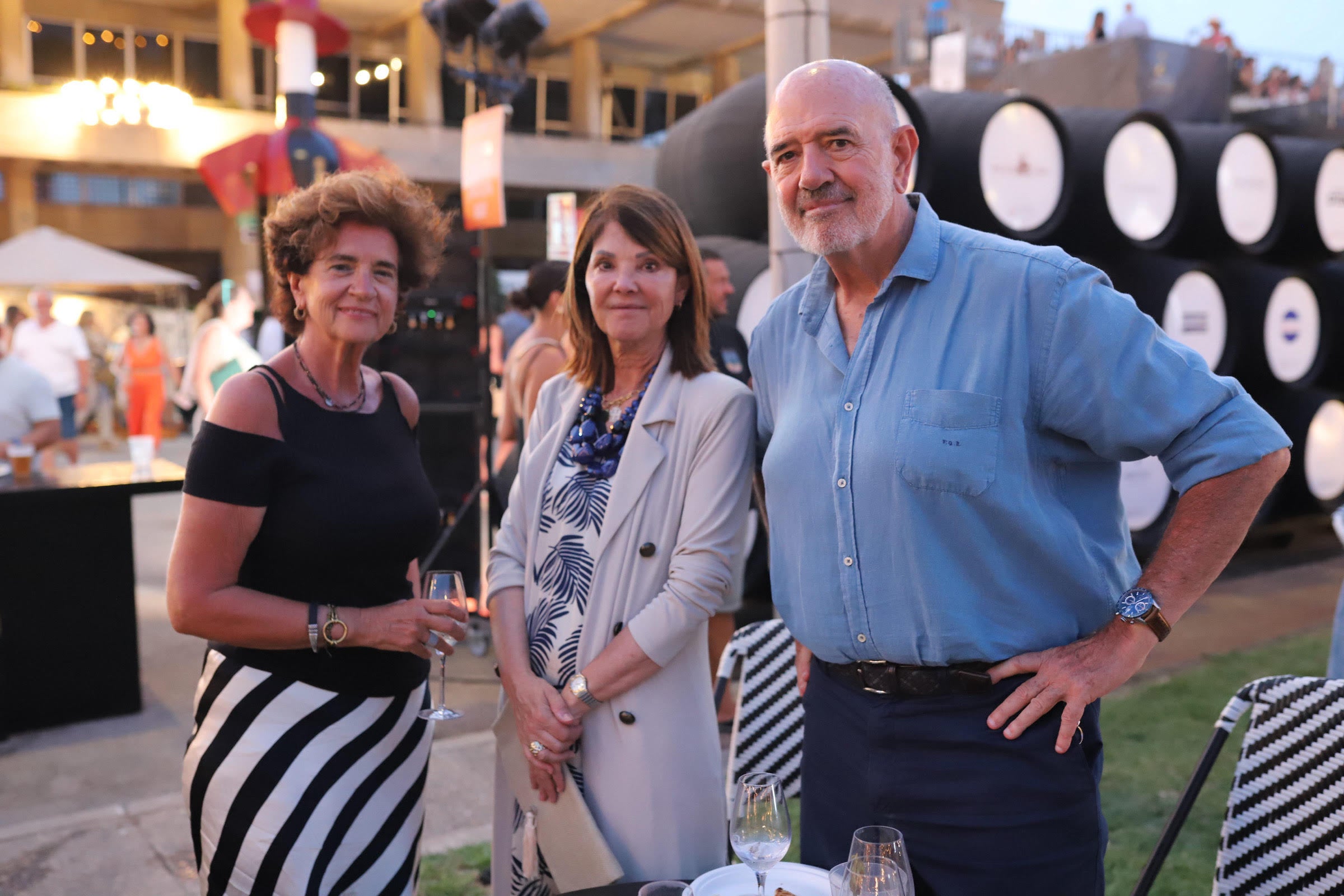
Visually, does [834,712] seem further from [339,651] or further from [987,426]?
[339,651]

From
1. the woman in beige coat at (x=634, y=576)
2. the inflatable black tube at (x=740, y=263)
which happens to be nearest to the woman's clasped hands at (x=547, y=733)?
the woman in beige coat at (x=634, y=576)

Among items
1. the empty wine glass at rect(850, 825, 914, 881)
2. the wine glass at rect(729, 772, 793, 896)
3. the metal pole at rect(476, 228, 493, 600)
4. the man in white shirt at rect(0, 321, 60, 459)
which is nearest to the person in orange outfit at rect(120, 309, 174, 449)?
the man in white shirt at rect(0, 321, 60, 459)

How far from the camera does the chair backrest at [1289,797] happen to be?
1.88m

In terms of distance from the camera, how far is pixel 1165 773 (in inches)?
149

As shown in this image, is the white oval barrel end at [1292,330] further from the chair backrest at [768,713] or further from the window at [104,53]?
the window at [104,53]

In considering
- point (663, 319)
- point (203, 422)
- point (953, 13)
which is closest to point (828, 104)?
point (663, 319)

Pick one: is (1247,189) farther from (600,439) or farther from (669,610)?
(669,610)

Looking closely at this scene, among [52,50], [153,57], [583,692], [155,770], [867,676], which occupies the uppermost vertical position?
[153,57]

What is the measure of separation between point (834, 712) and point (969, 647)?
0.29 m

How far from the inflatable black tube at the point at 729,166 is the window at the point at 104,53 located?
56.1 feet

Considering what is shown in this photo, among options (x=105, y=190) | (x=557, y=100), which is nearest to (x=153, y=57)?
(x=105, y=190)

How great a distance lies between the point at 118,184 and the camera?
23.0 m

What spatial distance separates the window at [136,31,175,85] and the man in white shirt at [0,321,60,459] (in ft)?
55.9

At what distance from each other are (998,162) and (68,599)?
4699 millimetres
